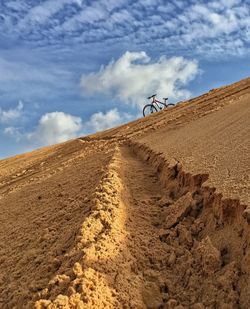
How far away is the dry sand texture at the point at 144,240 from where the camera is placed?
10.8 ft

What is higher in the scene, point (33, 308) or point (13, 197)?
point (13, 197)

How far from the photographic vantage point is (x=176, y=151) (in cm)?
750

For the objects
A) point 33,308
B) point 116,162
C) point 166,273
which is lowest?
point 166,273

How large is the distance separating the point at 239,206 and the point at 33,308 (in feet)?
5.86

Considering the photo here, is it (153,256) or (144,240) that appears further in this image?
(144,240)

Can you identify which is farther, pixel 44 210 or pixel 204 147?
pixel 204 147

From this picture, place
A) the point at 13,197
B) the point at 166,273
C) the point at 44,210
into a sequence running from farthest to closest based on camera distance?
the point at 13,197, the point at 44,210, the point at 166,273

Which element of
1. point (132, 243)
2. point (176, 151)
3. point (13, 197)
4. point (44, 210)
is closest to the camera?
point (132, 243)

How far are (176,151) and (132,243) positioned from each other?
354 cm

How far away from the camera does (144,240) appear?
4.21 m

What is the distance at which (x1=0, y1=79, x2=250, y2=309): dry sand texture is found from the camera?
329cm

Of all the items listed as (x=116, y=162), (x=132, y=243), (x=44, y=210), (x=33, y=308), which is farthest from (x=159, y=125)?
(x=33, y=308)

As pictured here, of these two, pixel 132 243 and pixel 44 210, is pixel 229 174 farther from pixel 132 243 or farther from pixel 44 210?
pixel 44 210

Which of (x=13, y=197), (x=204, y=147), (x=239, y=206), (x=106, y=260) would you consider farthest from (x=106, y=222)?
(x=13, y=197)
